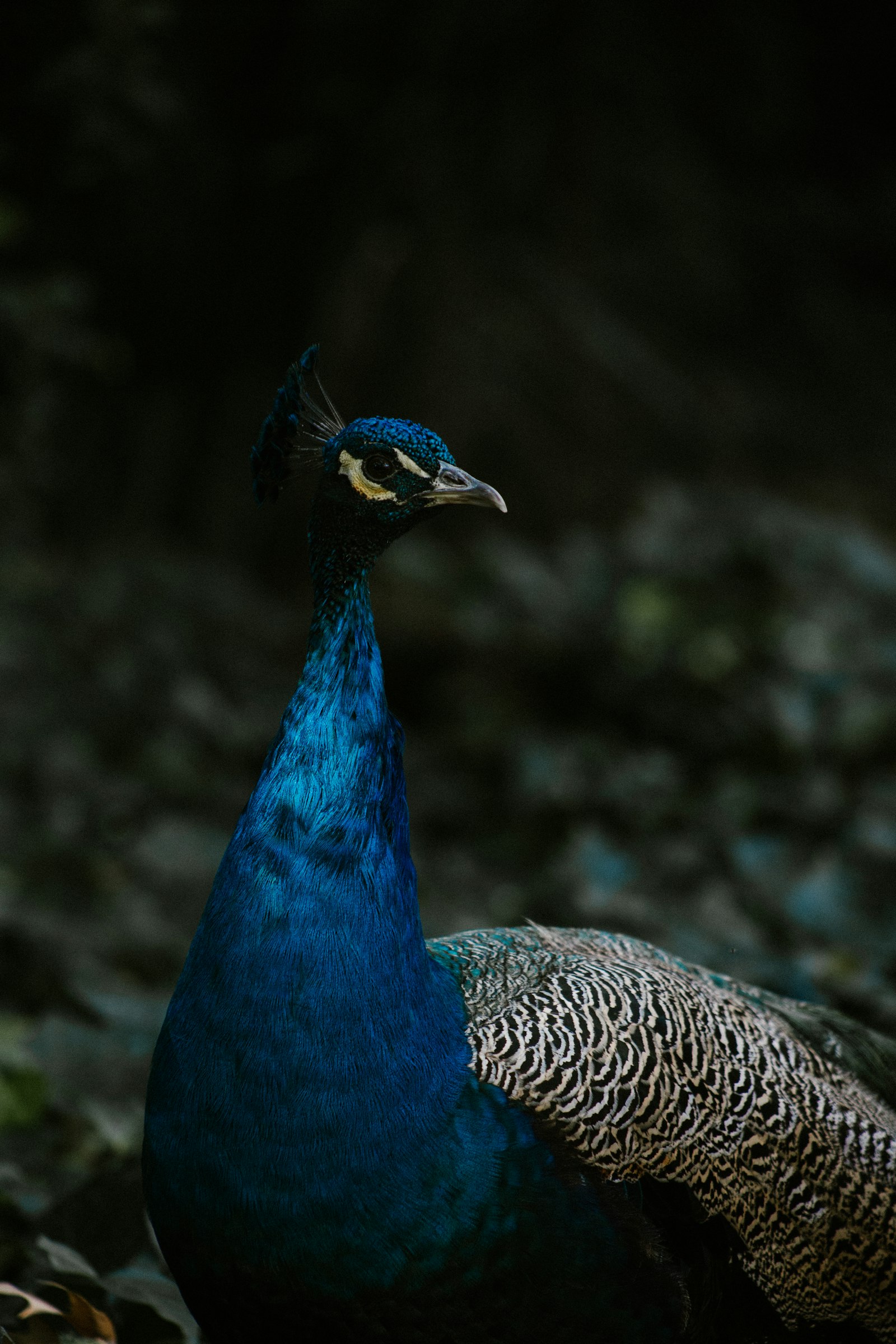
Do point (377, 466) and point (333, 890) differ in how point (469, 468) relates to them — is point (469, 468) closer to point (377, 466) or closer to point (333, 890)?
point (377, 466)

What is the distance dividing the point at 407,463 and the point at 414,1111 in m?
1.04

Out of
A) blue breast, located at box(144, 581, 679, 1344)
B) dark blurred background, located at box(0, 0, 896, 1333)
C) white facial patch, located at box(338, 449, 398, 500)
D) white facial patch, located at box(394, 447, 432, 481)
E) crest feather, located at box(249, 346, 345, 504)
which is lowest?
blue breast, located at box(144, 581, 679, 1344)

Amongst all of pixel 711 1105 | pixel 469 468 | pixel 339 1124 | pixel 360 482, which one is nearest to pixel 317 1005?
pixel 339 1124

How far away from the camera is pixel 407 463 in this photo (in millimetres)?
2252

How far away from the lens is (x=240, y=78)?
640cm

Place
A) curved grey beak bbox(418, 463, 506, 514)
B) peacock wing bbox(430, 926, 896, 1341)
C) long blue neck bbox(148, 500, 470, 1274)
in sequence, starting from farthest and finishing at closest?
1. curved grey beak bbox(418, 463, 506, 514)
2. peacock wing bbox(430, 926, 896, 1341)
3. long blue neck bbox(148, 500, 470, 1274)

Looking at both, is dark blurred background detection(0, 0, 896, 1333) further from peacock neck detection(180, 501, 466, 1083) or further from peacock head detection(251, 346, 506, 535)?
peacock head detection(251, 346, 506, 535)

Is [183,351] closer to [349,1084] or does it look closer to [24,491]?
[24,491]

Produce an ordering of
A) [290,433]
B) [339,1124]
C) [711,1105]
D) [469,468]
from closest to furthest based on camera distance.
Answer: [339,1124] → [711,1105] → [290,433] → [469,468]

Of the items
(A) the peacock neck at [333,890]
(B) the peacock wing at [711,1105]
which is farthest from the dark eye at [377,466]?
(B) the peacock wing at [711,1105]

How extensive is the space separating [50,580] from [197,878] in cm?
251

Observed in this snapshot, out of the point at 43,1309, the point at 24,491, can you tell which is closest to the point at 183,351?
the point at 24,491

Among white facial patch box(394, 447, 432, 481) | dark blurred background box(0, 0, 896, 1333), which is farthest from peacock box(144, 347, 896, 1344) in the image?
dark blurred background box(0, 0, 896, 1333)

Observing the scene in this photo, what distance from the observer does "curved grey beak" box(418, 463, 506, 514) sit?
2283mm
